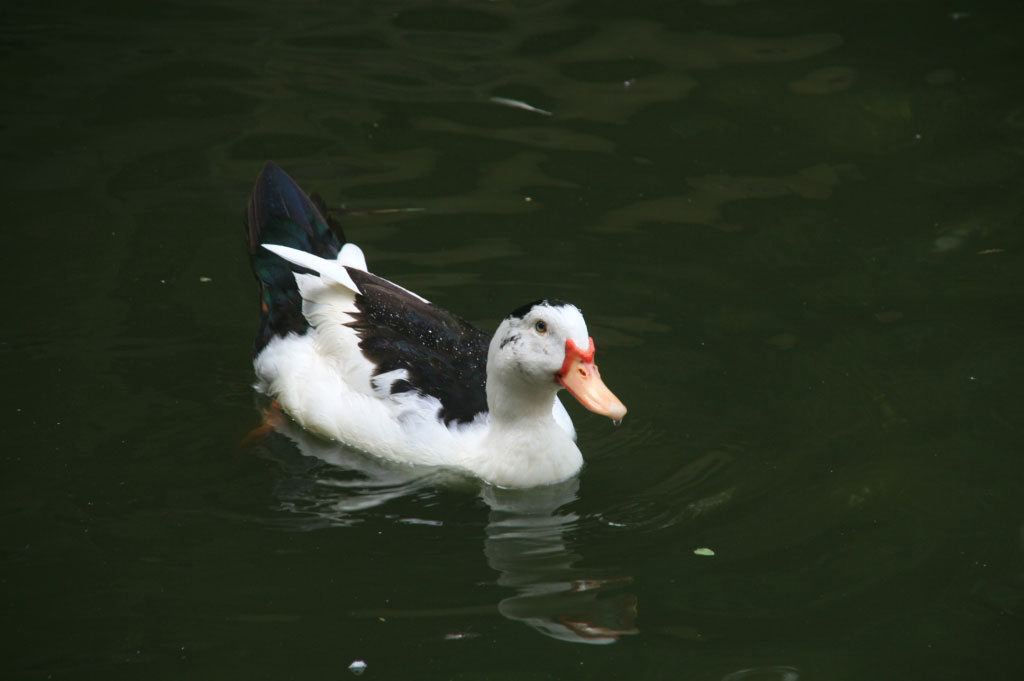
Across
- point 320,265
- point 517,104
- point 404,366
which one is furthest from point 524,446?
point 517,104

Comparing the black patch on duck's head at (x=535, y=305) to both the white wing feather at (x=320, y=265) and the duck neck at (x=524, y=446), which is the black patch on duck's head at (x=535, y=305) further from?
the white wing feather at (x=320, y=265)

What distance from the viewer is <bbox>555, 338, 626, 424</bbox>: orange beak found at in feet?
19.3

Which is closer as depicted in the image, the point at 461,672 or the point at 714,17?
the point at 461,672

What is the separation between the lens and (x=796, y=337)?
7602 millimetres

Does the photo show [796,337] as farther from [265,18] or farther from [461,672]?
[265,18]

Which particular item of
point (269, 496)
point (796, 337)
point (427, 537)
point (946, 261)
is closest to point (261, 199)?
point (269, 496)

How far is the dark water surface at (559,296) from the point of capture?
5.36 m

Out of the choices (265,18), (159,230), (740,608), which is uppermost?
(265,18)

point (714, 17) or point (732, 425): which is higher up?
point (714, 17)

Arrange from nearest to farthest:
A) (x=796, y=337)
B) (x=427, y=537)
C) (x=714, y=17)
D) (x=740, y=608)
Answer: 1. (x=740, y=608)
2. (x=427, y=537)
3. (x=796, y=337)
4. (x=714, y=17)

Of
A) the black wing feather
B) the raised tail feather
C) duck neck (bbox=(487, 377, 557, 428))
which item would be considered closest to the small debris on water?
the raised tail feather

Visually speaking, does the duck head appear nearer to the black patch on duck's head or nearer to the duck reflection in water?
the black patch on duck's head

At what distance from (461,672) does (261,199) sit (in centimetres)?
356

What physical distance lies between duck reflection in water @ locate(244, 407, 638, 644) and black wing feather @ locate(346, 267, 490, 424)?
1.31ft
